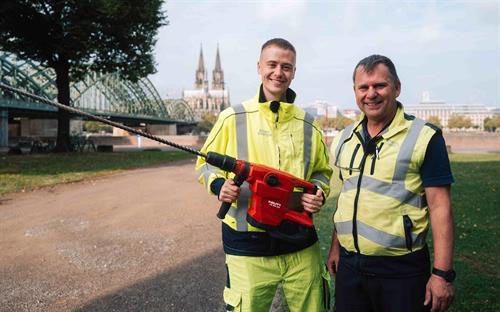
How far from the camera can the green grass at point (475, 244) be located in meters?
4.23

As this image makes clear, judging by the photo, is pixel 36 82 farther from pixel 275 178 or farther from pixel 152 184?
pixel 275 178

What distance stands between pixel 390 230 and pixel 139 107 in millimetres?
93305

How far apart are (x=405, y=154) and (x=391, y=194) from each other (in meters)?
0.26

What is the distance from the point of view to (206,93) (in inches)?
6900

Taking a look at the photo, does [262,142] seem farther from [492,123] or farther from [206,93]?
[206,93]

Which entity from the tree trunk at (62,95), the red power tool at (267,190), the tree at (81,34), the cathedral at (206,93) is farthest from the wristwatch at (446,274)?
the cathedral at (206,93)

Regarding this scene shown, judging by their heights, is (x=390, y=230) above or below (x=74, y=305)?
above

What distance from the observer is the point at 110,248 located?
6.10 meters

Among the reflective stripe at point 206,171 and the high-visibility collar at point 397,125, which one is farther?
the reflective stripe at point 206,171

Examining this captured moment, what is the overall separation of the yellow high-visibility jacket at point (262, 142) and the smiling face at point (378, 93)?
497 millimetres

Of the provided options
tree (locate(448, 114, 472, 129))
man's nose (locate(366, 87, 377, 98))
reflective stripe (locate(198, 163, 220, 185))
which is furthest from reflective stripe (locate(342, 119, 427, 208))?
tree (locate(448, 114, 472, 129))

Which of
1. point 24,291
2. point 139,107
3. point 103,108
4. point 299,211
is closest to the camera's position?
point 299,211

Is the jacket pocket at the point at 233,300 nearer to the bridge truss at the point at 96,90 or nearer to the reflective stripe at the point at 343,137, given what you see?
the reflective stripe at the point at 343,137

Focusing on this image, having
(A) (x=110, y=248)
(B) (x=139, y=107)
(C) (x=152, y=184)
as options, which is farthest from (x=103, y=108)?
(A) (x=110, y=248)
